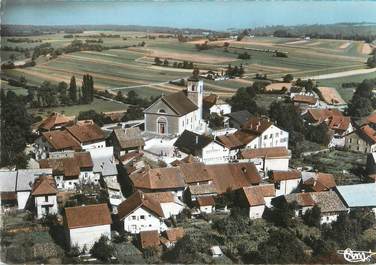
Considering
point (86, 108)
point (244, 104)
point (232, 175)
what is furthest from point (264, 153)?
point (86, 108)

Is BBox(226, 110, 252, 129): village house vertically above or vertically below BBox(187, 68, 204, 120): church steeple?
below

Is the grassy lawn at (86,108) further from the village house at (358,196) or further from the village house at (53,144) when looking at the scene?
the village house at (358,196)

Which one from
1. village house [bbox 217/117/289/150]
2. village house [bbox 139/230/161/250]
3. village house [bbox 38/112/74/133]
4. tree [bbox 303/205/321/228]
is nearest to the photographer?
village house [bbox 139/230/161/250]

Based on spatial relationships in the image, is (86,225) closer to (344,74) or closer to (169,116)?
(169,116)

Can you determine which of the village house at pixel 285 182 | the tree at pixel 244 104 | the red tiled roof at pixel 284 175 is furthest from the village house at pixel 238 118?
the village house at pixel 285 182

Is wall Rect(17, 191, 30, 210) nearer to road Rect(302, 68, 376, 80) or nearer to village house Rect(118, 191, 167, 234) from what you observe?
village house Rect(118, 191, 167, 234)

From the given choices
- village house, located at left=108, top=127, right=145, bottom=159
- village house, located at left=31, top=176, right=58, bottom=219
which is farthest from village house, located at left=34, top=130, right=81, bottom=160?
village house, located at left=31, top=176, right=58, bottom=219

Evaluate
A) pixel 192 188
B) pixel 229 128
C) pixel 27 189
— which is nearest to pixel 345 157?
pixel 229 128
